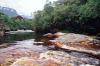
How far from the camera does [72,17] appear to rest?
154 feet

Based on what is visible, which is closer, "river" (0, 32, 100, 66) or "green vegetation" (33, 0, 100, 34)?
"river" (0, 32, 100, 66)

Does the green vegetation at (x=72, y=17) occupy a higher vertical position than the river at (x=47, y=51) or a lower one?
higher

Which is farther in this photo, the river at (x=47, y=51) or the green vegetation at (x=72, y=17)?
the green vegetation at (x=72, y=17)

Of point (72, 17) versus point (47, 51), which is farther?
point (72, 17)

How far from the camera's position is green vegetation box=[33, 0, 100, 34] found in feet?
121

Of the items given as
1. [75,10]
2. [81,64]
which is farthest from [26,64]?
[75,10]

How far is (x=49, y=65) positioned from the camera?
12.3 m

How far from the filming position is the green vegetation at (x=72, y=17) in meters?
37.0

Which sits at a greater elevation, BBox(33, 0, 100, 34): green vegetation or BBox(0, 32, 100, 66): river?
BBox(33, 0, 100, 34): green vegetation

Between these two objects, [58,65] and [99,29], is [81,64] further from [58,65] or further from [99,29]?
[99,29]

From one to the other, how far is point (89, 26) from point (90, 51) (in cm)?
2356

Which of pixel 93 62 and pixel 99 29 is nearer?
pixel 93 62

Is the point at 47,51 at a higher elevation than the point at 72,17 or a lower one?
lower

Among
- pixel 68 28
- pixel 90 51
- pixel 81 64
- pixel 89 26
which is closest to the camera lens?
pixel 81 64
